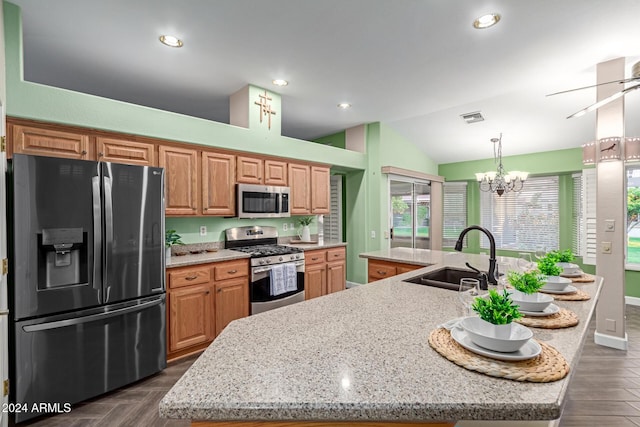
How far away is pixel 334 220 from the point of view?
18.3ft

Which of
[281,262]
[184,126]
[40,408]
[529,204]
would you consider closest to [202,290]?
[281,262]

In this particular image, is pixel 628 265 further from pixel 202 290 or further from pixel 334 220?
pixel 202 290

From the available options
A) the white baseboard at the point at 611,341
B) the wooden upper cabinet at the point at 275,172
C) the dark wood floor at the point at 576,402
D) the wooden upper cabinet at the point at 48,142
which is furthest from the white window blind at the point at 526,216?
the wooden upper cabinet at the point at 48,142

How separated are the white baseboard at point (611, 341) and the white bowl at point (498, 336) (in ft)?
10.4

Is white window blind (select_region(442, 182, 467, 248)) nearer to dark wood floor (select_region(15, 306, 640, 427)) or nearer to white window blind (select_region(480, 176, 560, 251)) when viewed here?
white window blind (select_region(480, 176, 560, 251))

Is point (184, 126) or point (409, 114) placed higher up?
point (409, 114)

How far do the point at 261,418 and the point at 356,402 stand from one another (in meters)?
0.24

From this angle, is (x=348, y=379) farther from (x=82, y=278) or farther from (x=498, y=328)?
(x=82, y=278)

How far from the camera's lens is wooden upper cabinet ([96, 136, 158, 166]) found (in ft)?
8.53

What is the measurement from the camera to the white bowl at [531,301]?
1337mm

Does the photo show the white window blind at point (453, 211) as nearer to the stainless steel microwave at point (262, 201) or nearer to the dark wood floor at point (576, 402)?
the dark wood floor at point (576, 402)

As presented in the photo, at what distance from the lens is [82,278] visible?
212 centimetres

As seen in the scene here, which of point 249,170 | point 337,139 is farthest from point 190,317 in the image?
point 337,139

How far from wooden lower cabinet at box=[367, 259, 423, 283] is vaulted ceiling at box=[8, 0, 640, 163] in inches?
77.3
